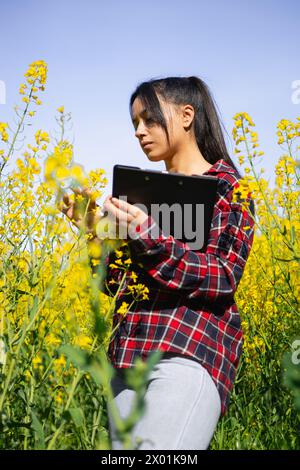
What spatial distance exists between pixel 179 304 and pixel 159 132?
1.98 ft

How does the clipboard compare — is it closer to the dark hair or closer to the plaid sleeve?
the plaid sleeve

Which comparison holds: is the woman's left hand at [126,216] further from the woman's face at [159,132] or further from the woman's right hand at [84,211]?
the woman's face at [159,132]

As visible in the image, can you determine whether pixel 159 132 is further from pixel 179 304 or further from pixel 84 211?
pixel 179 304

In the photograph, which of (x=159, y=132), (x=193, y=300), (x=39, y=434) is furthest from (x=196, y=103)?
(x=39, y=434)

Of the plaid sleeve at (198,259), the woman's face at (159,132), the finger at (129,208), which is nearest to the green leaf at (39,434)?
the plaid sleeve at (198,259)

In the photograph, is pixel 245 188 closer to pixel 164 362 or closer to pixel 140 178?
pixel 140 178

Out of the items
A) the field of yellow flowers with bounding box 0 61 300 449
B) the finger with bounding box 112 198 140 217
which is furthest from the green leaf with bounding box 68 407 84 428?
the finger with bounding box 112 198 140 217

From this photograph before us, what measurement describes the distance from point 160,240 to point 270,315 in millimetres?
1331

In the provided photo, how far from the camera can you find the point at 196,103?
188 centimetres

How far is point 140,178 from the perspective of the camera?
154cm

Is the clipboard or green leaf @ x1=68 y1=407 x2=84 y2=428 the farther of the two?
the clipboard

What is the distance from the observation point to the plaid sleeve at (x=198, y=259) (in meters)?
1.39

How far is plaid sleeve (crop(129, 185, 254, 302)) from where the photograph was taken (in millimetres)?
1390

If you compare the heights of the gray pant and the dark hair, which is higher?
the dark hair
